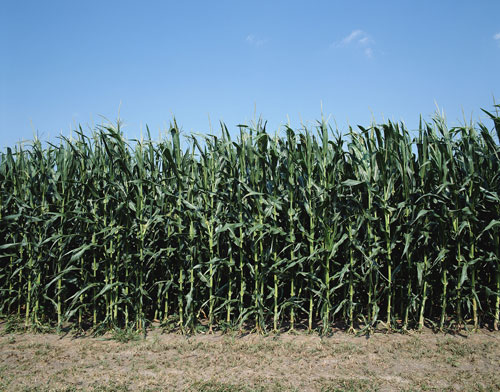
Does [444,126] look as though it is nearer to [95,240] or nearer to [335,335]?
[335,335]

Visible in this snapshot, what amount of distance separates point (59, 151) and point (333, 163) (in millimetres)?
3472

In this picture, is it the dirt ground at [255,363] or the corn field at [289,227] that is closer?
the dirt ground at [255,363]

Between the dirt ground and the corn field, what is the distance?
28 centimetres

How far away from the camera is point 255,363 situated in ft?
13.1

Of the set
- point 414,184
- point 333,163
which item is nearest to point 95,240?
point 333,163

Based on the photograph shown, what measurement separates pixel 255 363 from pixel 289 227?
4.92 feet

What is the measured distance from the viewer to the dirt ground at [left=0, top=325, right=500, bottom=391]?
3.64 meters

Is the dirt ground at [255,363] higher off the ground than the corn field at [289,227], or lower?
lower

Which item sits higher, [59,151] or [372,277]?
[59,151]

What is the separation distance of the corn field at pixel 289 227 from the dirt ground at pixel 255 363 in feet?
0.92

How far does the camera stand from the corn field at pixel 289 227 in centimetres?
453

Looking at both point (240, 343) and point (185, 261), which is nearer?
point (240, 343)

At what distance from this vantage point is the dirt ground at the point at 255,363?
364 centimetres

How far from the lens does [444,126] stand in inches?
189
